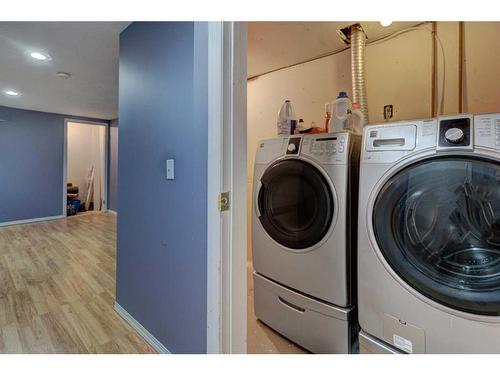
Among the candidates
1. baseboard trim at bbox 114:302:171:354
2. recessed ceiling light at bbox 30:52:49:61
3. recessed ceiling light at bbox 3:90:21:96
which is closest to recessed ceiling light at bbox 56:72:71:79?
recessed ceiling light at bbox 30:52:49:61

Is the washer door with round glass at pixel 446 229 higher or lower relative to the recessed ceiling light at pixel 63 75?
lower

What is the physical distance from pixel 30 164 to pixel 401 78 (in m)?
5.44

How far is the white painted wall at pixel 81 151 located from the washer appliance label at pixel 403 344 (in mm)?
6213

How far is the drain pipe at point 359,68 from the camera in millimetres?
1666

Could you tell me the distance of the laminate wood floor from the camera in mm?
1436

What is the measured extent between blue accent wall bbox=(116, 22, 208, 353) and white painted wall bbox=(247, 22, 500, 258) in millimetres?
1272

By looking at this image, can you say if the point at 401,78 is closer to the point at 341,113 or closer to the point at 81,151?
the point at 341,113

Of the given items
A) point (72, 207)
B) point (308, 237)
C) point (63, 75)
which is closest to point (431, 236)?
point (308, 237)

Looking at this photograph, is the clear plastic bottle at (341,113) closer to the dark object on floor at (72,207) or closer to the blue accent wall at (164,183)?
the blue accent wall at (164,183)

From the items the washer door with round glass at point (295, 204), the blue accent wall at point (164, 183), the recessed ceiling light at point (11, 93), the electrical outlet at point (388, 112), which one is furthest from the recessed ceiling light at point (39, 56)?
the electrical outlet at point (388, 112)

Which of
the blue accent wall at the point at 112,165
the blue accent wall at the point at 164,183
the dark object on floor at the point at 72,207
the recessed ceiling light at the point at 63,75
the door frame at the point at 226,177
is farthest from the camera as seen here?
the blue accent wall at the point at 112,165

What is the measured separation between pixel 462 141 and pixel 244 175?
0.78m


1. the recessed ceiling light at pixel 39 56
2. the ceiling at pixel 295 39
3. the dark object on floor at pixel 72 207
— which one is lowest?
the dark object on floor at pixel 72 207
